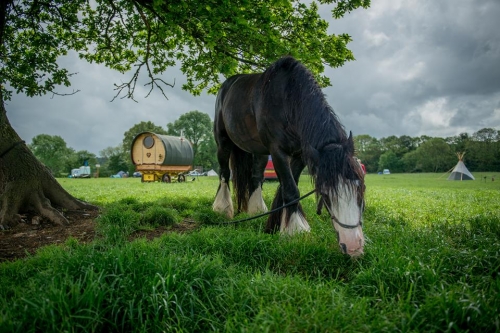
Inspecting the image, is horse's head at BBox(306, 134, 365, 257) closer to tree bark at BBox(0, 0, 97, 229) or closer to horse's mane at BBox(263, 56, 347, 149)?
horse's mane at BBox(263, 56, 347, 149)

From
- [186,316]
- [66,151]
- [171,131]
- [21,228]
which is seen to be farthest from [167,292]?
[66,151]

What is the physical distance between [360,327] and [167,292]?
3.66 ft

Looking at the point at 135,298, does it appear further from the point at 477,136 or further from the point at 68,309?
the point at 477,136

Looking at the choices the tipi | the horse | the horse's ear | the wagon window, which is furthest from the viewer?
the tipi

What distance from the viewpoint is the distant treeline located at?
28484 millimetres

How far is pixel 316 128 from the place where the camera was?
3086 mm

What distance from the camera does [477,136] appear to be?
35.7 metres

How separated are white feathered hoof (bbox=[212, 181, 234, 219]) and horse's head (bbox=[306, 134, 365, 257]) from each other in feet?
9.91

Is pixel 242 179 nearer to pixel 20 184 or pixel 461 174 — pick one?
pixel 20 184

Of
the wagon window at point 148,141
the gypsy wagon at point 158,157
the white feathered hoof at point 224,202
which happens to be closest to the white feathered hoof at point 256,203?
the white feathered hoof at point 224,202

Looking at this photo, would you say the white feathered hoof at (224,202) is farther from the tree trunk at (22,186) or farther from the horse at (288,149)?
the tree trunk at (22,186)

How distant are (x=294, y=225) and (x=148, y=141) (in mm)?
19728

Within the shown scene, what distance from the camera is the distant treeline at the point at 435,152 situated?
28.5 m

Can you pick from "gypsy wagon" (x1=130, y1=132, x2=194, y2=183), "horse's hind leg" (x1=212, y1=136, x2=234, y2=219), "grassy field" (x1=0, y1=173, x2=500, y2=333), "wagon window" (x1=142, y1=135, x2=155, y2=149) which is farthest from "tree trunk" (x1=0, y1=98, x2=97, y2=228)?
"wagon window" (x1=142, y1=135, x2=155, y2=149)
